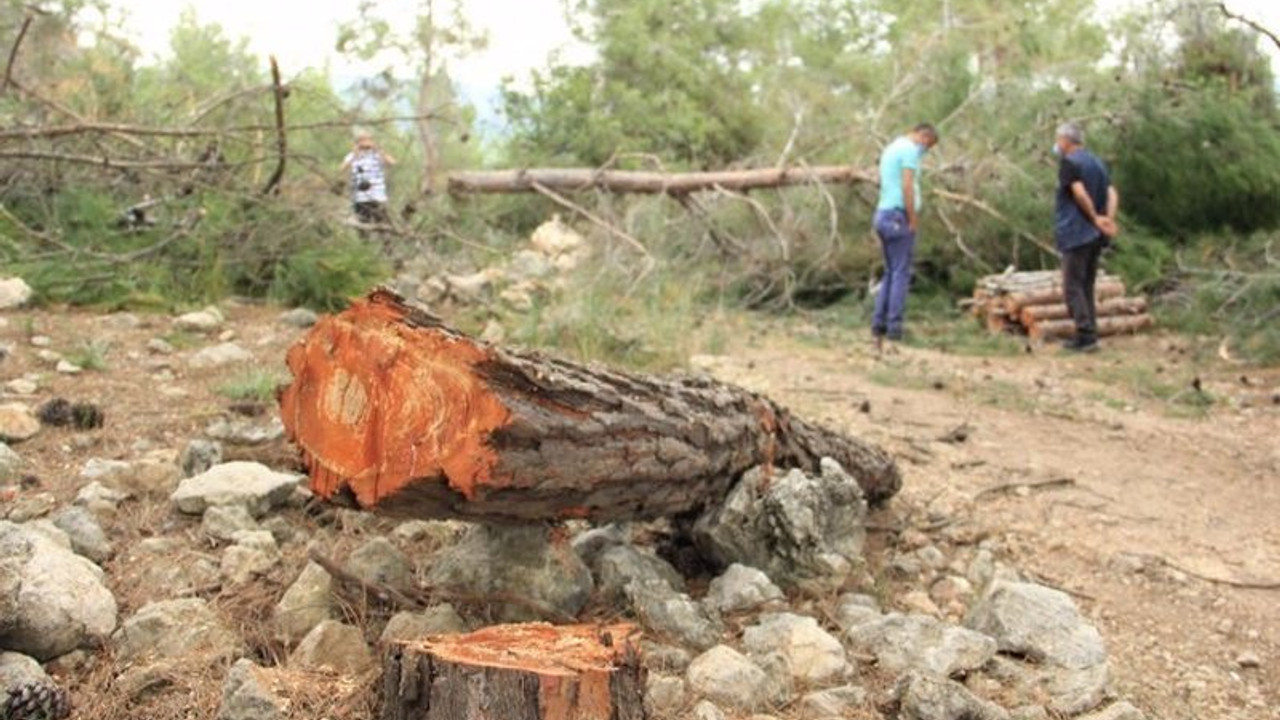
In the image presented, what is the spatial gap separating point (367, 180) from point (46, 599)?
599cm

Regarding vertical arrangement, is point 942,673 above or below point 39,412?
below

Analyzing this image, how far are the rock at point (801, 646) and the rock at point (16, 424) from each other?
8.36 ft

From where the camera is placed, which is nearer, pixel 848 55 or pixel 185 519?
pixel 185 519

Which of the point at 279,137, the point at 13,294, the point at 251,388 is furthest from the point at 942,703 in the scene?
the point at 13,294

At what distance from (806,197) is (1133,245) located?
2.68m

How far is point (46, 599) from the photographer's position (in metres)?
2.54

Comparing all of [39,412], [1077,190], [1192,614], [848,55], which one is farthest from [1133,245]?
[848,55]

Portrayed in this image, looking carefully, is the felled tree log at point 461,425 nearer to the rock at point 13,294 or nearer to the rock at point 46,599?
the rock at point 46,599

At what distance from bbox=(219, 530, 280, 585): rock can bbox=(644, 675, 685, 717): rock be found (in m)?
1.08

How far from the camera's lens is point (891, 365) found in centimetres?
763

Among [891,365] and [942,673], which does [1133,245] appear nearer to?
[891,365]

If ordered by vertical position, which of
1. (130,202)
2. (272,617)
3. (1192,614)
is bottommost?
(1192,614)

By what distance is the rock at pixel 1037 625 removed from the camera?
3000mm

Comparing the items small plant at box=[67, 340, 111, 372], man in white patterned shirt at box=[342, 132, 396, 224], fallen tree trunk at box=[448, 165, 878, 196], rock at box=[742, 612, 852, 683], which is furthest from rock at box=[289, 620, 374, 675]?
fallen tree trunk at box=[448, 165, 878, 196]
